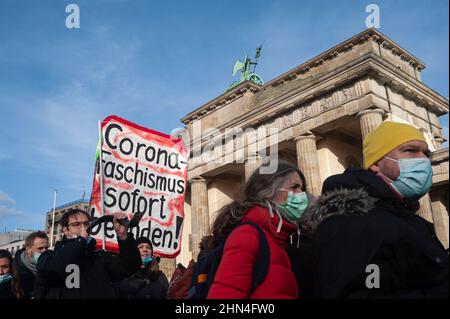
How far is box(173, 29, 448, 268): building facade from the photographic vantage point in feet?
65.7

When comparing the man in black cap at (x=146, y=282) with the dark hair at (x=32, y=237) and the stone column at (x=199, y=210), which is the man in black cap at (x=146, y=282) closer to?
the dark hair at (x=32, y=237)

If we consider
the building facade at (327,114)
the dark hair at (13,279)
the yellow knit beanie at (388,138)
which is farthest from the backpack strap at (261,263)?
the building facade at (327,114)

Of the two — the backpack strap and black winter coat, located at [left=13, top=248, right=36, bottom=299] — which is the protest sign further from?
the backpack strap

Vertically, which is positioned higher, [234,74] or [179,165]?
[234,74]

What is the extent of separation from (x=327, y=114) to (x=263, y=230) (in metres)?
19.7

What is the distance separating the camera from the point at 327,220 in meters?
2.39

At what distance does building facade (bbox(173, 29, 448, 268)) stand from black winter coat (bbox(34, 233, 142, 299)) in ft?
48.7

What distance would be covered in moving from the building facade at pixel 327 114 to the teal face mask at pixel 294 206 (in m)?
15.9

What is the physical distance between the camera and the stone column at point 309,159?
21531 millimetres

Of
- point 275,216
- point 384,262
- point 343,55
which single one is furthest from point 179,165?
point 343,55

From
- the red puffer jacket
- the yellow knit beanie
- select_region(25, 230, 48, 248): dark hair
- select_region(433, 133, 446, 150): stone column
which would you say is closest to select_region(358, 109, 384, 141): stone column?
select_region(433, 133, 446, 150): stone column
